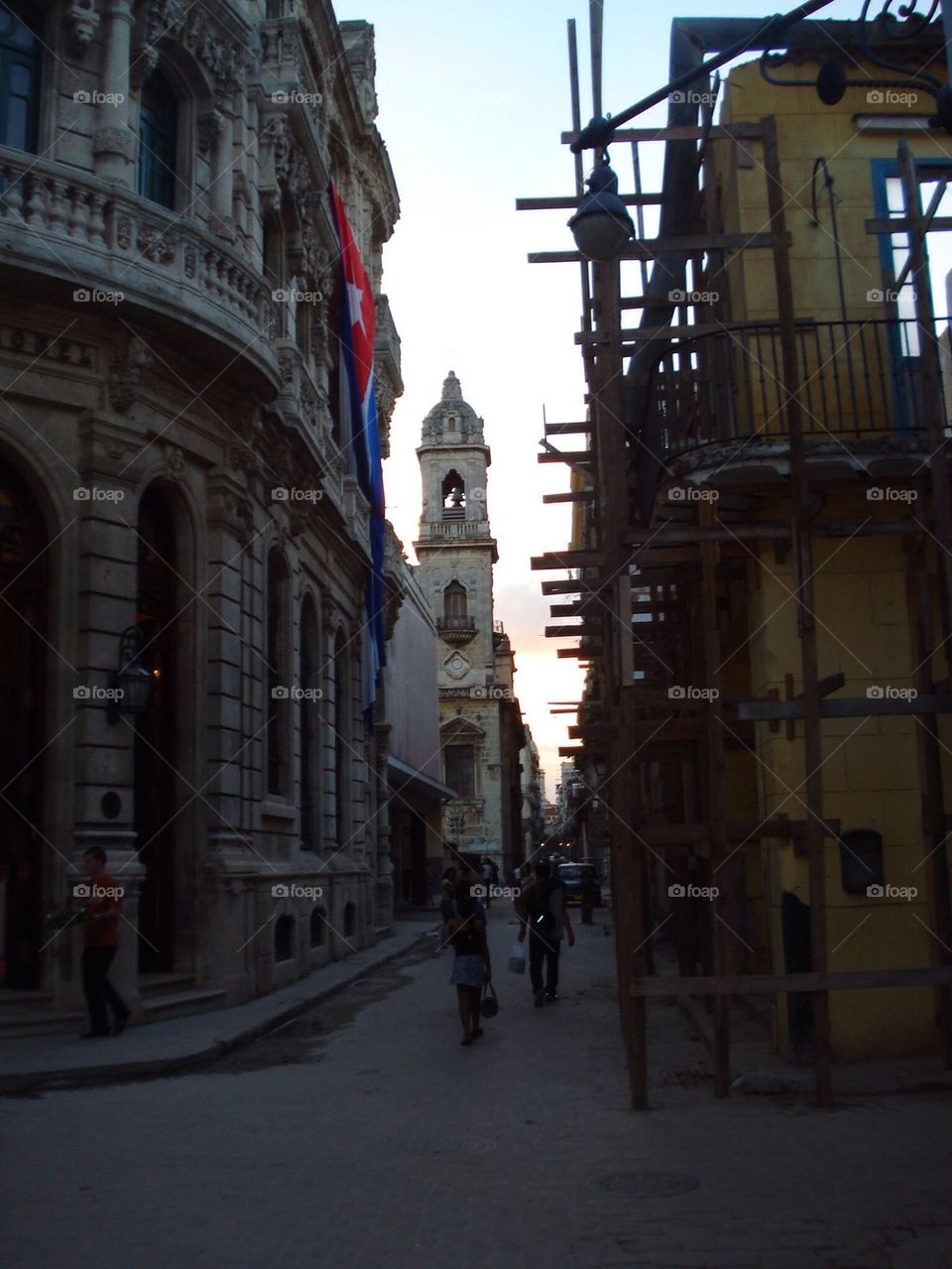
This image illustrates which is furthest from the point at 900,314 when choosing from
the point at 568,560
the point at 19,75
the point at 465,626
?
the point at 465,626

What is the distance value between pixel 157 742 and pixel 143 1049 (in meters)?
4.91

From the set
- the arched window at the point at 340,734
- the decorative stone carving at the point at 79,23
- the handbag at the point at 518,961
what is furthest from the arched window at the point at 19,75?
the arched window at the point at 340,734

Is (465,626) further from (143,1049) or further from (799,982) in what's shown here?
(799,982)

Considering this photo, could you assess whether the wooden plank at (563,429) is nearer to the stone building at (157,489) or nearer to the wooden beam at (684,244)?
the stone building at (157,489)

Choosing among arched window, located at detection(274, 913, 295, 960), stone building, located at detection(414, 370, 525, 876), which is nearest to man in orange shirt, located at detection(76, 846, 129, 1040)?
arched window, located at detection(274, 913, 295, 960)

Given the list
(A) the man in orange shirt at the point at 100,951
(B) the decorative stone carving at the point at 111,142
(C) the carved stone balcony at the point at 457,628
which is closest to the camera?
(A) the man in orange shirt at the point at 100,951

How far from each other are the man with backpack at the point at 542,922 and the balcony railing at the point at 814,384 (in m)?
7.04

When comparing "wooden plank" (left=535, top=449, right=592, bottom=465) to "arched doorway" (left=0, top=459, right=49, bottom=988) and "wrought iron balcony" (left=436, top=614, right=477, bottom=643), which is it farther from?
"wrought iron balcony" (left=436, top=614, right=477, bottom=643)

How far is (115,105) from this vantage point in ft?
50.5

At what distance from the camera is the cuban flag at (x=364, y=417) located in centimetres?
2444

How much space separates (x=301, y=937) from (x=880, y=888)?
10.8 meters

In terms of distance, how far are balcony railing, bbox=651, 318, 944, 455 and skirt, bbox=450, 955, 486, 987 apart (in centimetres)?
551

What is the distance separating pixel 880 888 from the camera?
1073cm

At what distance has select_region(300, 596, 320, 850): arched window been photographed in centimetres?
2230
